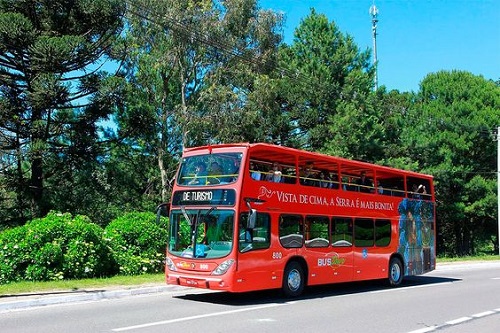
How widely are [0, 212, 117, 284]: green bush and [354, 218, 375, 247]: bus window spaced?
800 centimetres

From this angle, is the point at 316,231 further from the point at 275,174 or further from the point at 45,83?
the point at 45,83

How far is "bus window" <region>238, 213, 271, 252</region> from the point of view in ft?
40.8

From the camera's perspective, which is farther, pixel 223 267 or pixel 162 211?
pixel 162 211

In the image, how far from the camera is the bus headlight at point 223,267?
12188 millimetres

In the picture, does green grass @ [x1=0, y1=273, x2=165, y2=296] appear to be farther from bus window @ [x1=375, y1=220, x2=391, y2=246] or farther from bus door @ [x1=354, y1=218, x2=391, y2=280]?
bus window @ [x1=375, y1=220, x2=391, y2=246]

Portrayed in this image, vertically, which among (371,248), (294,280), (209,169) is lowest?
(294,280)

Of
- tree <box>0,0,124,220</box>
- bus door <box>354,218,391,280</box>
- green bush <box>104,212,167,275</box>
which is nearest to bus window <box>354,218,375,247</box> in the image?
bus door <box>354,218,391,280</box>

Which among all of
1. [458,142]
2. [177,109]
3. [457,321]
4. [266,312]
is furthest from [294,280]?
[458,142]

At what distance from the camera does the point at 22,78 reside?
2839cm

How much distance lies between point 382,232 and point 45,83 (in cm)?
1810

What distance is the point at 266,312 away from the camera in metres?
11.3

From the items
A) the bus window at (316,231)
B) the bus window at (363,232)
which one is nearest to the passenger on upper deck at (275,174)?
the bus window at (316,231)

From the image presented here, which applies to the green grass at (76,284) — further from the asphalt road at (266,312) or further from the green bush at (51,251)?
the asphalt road at (266,312)

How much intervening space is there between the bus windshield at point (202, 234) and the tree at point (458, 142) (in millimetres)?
29904
